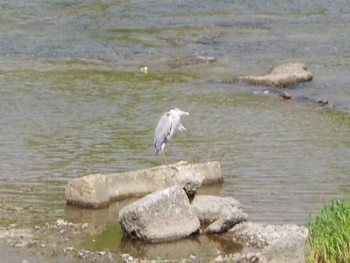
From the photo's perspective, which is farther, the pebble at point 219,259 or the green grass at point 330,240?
the pebble at point 219,259

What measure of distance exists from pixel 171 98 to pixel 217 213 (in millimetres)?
7362

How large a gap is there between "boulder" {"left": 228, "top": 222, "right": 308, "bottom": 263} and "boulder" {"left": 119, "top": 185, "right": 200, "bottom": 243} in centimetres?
52

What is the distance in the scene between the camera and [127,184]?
1149cm

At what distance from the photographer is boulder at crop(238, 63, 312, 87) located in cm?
1883

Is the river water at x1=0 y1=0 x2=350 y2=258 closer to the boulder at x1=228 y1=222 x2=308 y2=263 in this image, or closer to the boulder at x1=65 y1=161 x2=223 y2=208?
the boulder at x1=65 y1=161 x2=223 y2=208

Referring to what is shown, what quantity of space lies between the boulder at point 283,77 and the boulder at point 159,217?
903 centimetres

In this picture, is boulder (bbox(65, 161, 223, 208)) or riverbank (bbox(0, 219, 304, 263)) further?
boulder (bbox(65, 161, 223, 208))

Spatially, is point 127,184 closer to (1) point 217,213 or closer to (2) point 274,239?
(1) point 217,213

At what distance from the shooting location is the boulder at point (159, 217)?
9.88 m

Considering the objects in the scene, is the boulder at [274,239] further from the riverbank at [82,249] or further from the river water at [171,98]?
the river water at [171,98]

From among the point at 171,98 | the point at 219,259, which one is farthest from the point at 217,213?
A: the point at 171,98

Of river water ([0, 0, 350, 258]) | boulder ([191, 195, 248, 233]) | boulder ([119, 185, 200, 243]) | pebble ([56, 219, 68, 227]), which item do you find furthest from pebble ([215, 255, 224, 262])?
pebble ([56, 219, 68, 227])

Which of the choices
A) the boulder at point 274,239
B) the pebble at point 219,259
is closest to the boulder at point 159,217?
the boulder at point 274,239

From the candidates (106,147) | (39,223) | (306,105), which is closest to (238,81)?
(306,105)
